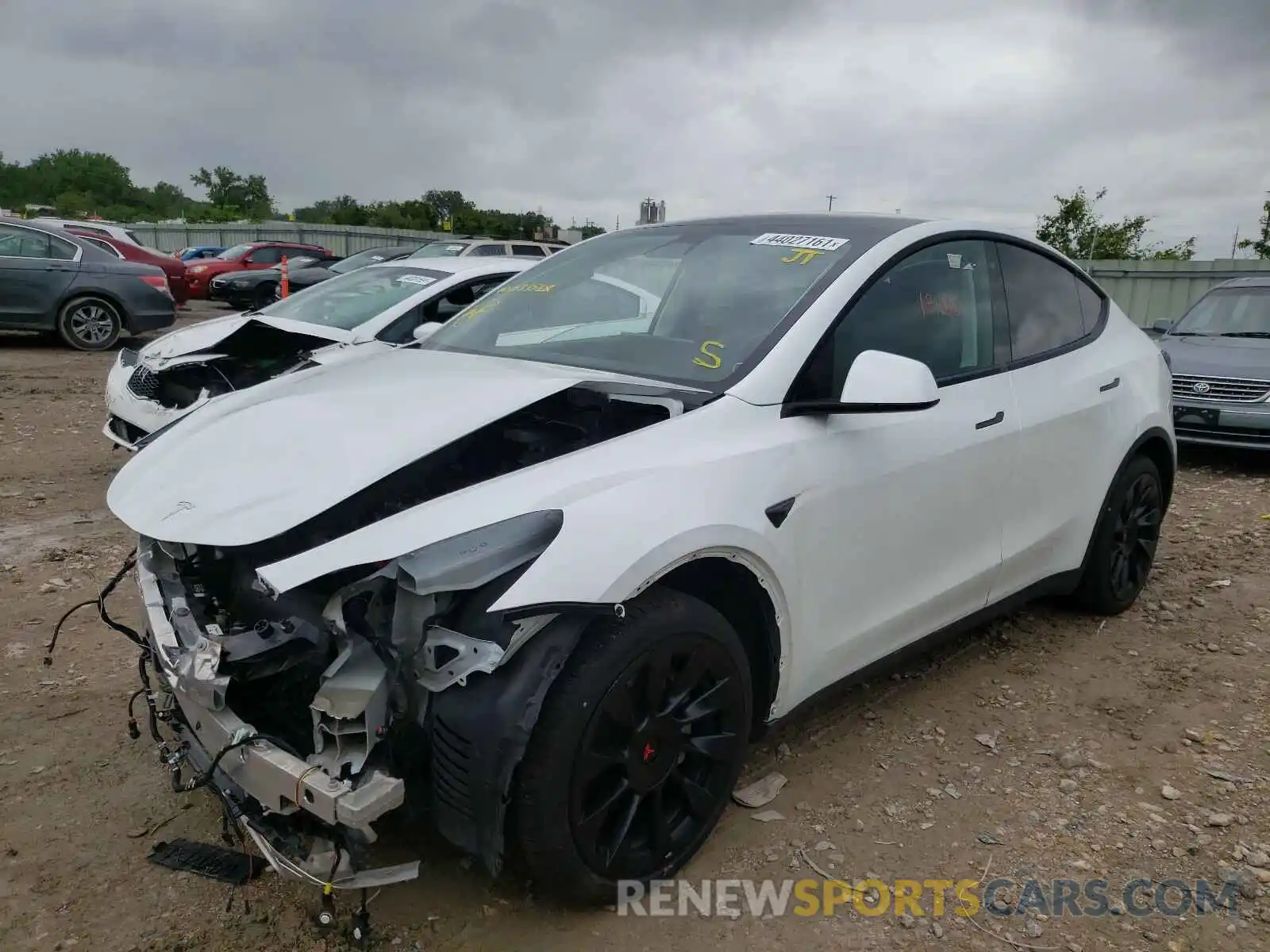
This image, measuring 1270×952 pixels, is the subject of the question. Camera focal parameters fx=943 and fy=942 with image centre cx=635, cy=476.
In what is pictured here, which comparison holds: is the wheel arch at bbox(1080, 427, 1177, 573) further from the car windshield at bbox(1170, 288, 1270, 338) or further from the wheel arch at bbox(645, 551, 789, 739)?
the car windshield at bbox(1170, 288, 1270, 338)

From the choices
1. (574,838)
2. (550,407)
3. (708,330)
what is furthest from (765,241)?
(574,838)

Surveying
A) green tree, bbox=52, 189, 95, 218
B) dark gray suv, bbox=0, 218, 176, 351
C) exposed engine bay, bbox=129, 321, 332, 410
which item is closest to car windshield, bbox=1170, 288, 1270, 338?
exposed engine bay, bbox=129, 321, 332, 410

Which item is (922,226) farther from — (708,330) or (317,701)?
(317,701)

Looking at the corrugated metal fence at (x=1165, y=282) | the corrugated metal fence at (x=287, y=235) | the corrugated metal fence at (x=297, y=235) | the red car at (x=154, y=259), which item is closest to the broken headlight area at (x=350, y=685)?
the red car at (x=154, y=259)

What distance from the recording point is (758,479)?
2.46 metres

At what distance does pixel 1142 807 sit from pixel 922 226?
1996mm

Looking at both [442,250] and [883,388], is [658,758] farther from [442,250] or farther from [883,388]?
[442,250]

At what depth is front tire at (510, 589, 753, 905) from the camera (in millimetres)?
2070

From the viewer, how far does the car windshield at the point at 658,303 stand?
285 centimetres

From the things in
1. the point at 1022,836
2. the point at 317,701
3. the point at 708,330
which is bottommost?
the point at 1022,836

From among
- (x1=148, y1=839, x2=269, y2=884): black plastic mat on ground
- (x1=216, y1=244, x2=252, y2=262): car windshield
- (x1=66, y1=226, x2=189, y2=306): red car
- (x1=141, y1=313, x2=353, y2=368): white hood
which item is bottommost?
(x1=148, y1=839, x2=269, y2=884): black plastic mat on ground

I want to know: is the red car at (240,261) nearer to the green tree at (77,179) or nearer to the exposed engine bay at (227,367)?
the exposed engine bay at (227,367)

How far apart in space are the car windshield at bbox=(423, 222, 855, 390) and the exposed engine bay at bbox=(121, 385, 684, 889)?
0.98m

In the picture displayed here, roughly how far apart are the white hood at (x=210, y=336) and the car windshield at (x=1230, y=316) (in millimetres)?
7513
